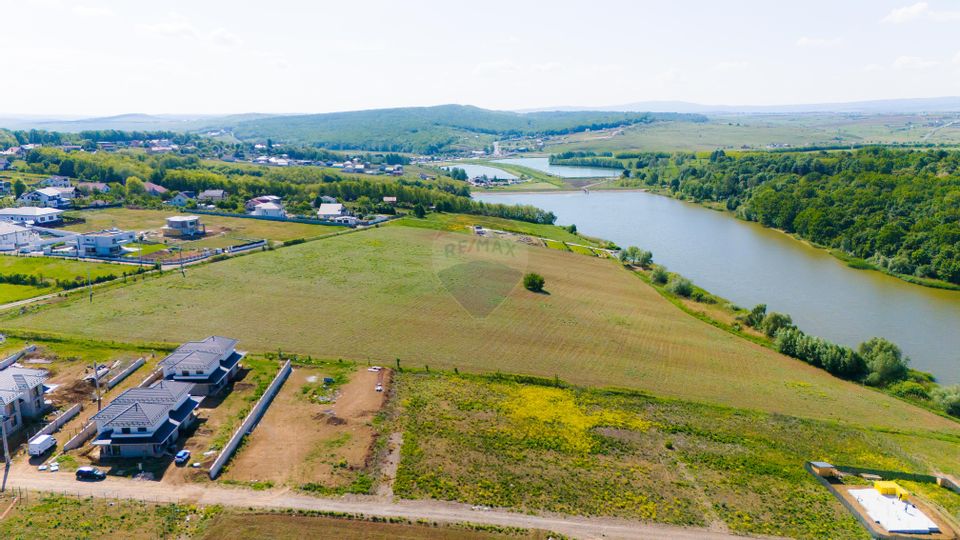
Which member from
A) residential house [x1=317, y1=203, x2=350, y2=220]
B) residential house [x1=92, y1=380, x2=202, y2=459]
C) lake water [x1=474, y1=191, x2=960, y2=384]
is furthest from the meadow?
residential house [x1=317, y1=203, x2=350, y2=220]

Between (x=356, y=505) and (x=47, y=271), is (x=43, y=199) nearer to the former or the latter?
(x=47, y=271)

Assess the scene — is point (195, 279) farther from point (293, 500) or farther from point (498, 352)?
point (293, 500)

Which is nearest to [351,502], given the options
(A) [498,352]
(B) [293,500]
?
(B) [293,500]

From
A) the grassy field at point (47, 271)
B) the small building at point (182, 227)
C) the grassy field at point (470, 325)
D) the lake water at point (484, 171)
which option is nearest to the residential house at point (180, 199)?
the small building at point (182, 227)

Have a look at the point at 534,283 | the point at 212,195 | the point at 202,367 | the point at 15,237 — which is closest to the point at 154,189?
the point at 212,195

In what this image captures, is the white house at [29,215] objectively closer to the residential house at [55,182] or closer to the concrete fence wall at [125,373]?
the residential house at [55,182]

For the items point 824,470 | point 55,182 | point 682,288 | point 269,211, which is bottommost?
point 824,470
